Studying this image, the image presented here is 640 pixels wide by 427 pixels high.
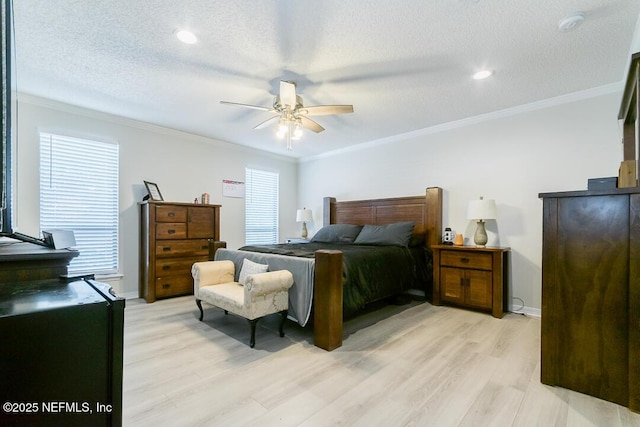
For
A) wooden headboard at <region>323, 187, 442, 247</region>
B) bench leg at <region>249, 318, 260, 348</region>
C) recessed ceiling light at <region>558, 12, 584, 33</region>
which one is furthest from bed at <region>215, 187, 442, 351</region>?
recessed ceiling light at <region>558, 12, 584, 33</region>

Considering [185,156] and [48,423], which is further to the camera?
[185,156]

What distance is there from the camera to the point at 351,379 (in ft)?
6.35

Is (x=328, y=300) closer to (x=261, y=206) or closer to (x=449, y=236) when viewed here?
(x=449, y=236)

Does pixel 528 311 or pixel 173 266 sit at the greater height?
pixel 173 266

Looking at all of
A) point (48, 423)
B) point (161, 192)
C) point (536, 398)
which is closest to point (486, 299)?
point (536, 398)

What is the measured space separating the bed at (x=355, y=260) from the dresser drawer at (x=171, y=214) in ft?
2.97

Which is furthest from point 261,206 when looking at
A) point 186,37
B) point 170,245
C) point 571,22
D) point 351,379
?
point 571,22

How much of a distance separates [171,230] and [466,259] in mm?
3883

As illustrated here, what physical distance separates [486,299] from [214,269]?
3099mm

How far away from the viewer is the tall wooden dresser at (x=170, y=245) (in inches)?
148

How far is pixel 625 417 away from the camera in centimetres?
155

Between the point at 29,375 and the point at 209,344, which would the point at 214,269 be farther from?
the point at 29,375

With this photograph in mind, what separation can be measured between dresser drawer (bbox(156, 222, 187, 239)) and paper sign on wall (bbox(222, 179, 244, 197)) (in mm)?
1097

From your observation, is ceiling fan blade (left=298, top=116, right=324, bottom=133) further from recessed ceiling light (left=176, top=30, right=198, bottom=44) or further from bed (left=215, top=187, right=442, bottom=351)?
bed (left=215, top=187, right=442, bottom=351)
